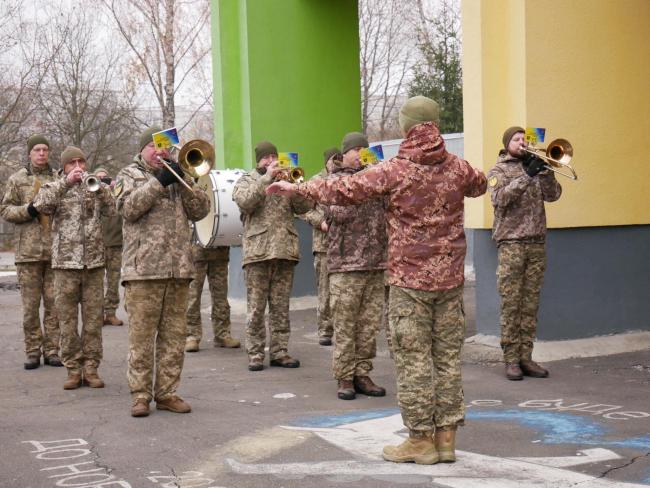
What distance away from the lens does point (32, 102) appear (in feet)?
95.3

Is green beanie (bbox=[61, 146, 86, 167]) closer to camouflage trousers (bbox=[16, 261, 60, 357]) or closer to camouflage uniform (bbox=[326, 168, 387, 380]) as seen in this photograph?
camouflage trousers (bbox=[16, 261, 60, 357])

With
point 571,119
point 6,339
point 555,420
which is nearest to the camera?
point 555,420

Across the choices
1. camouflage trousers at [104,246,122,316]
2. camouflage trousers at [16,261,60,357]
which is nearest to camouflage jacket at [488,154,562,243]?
camouflage trousers at [16,261,60,357]

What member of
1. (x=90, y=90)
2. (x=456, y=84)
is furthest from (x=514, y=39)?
(x=90, y=90)

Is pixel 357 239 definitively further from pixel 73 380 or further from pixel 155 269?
pixel 73 380

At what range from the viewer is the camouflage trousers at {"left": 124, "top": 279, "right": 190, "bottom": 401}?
22.0 feet

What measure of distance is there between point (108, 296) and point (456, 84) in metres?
13.0

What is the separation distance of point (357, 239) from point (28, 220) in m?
3.49

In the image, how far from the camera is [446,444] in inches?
211

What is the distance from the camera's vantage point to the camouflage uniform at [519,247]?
7.89 metres

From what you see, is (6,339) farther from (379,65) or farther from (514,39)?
(379,65)

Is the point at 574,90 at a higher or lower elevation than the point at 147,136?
higher

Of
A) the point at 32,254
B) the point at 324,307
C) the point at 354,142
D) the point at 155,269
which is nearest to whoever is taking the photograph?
the point at 155,269

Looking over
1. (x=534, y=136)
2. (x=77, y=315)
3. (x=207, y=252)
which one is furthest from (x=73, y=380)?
(x=534, y=136)
